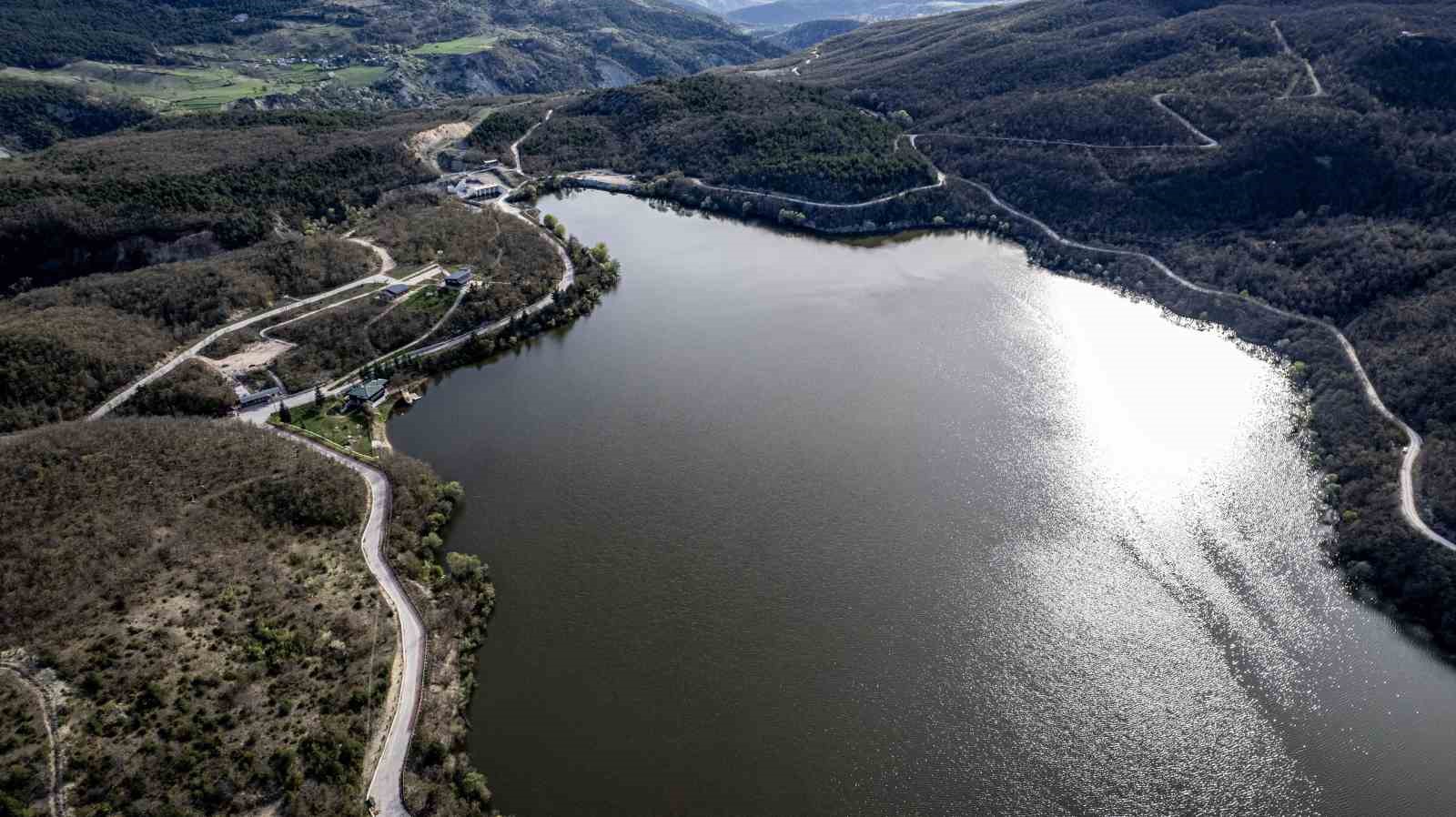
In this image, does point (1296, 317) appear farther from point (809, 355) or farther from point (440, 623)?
point (440, 623)

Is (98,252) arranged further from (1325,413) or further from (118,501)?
(1325,413)

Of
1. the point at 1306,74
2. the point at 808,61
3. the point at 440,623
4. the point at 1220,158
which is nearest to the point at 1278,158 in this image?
the point at 1220,158

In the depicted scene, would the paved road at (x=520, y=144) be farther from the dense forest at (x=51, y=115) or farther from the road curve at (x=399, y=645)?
the road curve at (x=399, y=645)

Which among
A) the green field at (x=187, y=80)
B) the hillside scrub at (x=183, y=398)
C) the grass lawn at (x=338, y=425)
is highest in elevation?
the green field at (x=187, y=80)

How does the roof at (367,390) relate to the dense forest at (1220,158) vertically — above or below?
below

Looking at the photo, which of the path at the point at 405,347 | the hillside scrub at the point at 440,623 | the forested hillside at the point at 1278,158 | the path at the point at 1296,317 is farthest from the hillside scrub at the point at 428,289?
the forested hillside at the point at 1278,158

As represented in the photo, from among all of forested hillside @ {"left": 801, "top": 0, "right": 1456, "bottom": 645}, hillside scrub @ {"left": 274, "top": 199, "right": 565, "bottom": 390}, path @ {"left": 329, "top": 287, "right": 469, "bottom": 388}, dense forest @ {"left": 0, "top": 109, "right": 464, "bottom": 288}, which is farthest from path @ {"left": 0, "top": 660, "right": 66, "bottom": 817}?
forested hillside @ {"left": 801, "top": 0, "right": 1456, "bottom": 645}
